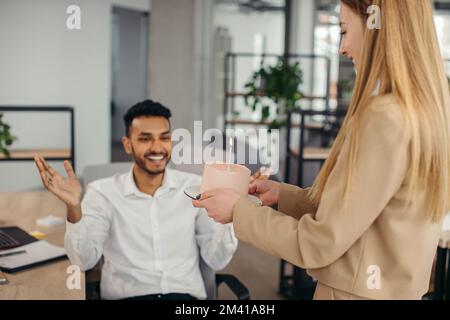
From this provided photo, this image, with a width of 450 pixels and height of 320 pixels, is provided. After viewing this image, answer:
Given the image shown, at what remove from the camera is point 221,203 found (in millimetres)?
955

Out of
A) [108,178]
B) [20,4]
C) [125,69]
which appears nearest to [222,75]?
[125,69]

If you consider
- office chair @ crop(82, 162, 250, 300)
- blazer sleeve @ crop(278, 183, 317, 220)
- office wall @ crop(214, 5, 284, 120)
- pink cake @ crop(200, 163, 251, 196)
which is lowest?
office chair @ crop(82, 162, 250, 300)

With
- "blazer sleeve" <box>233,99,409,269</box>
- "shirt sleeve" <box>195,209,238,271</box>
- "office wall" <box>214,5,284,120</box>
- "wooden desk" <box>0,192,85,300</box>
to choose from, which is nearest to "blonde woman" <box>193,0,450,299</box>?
"blazer sleeve" <box>233,99,409,269</box>

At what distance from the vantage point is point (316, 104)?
23.9 ft

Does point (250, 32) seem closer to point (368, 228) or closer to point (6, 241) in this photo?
point (6, 241)

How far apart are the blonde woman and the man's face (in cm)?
58

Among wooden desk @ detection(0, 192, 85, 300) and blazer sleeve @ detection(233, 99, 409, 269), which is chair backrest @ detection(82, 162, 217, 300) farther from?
blazer sleeve @ detection(233, 99, 409, 269)

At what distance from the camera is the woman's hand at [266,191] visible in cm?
111

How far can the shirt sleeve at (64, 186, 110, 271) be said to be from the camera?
4.63 ft

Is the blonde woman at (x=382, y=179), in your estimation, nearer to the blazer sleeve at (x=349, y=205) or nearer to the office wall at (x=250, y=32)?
the blazer sleeve at (x=349, y=205)

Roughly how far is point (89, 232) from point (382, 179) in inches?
35.2

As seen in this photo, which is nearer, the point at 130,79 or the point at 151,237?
the point at 151,237

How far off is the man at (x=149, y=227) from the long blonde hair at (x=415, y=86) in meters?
0.71

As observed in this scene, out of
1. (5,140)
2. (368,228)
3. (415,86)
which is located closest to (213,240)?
(5,140)
